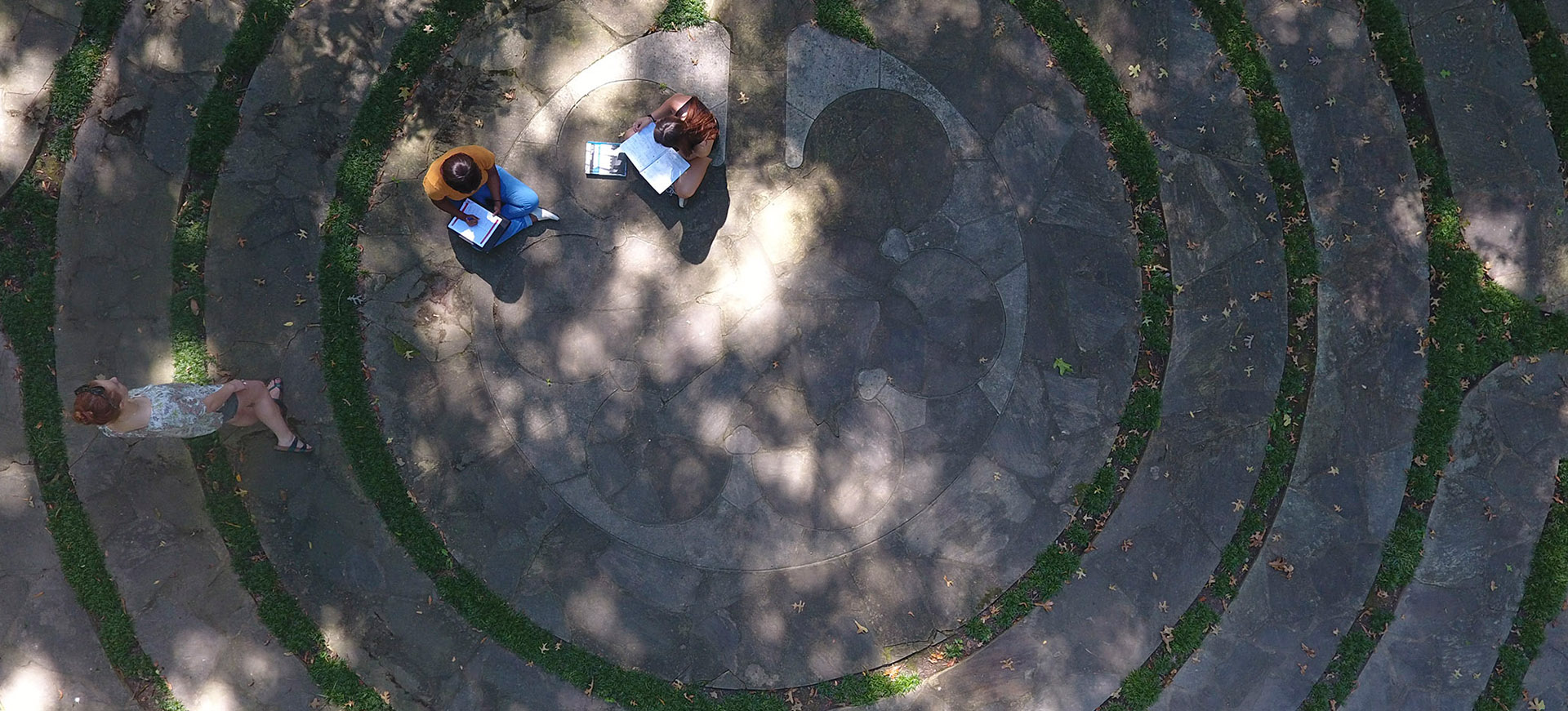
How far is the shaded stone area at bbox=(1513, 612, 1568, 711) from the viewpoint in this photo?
625 cm

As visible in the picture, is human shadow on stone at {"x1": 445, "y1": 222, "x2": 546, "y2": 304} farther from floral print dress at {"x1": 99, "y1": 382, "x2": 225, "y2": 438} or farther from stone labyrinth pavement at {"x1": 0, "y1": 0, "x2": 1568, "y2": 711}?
floral print dress at {"x1": 99, "y1": 382, "x2": 225, "y2": 438}

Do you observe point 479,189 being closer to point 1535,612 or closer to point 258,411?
point 258,411

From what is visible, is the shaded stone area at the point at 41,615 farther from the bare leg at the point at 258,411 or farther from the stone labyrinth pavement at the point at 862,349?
the bare leg at the point at 258,411

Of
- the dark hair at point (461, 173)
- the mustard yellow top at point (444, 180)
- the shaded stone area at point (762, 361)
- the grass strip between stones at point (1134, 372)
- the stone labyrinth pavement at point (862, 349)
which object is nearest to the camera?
the dark hair at point (461, 173)

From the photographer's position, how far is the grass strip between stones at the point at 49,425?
5871 mm

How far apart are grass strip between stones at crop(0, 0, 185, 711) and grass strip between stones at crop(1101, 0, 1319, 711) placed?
7166 mm

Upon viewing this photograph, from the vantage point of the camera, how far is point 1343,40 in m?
6.39

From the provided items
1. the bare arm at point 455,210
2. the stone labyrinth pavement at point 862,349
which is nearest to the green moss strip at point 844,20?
the stone labyrinth pavement at point 862,349

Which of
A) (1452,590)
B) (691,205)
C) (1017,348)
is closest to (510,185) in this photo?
(691,205)

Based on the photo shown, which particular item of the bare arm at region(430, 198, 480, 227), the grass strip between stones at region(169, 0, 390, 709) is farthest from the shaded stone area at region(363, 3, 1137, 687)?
the grass strip between stones at region(169, 0, 390, 709)

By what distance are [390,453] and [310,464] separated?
567 mm

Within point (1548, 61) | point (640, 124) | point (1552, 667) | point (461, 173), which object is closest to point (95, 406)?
point (461, 173)

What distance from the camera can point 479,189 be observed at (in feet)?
18.6

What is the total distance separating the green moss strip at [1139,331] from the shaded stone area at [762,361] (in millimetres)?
133
